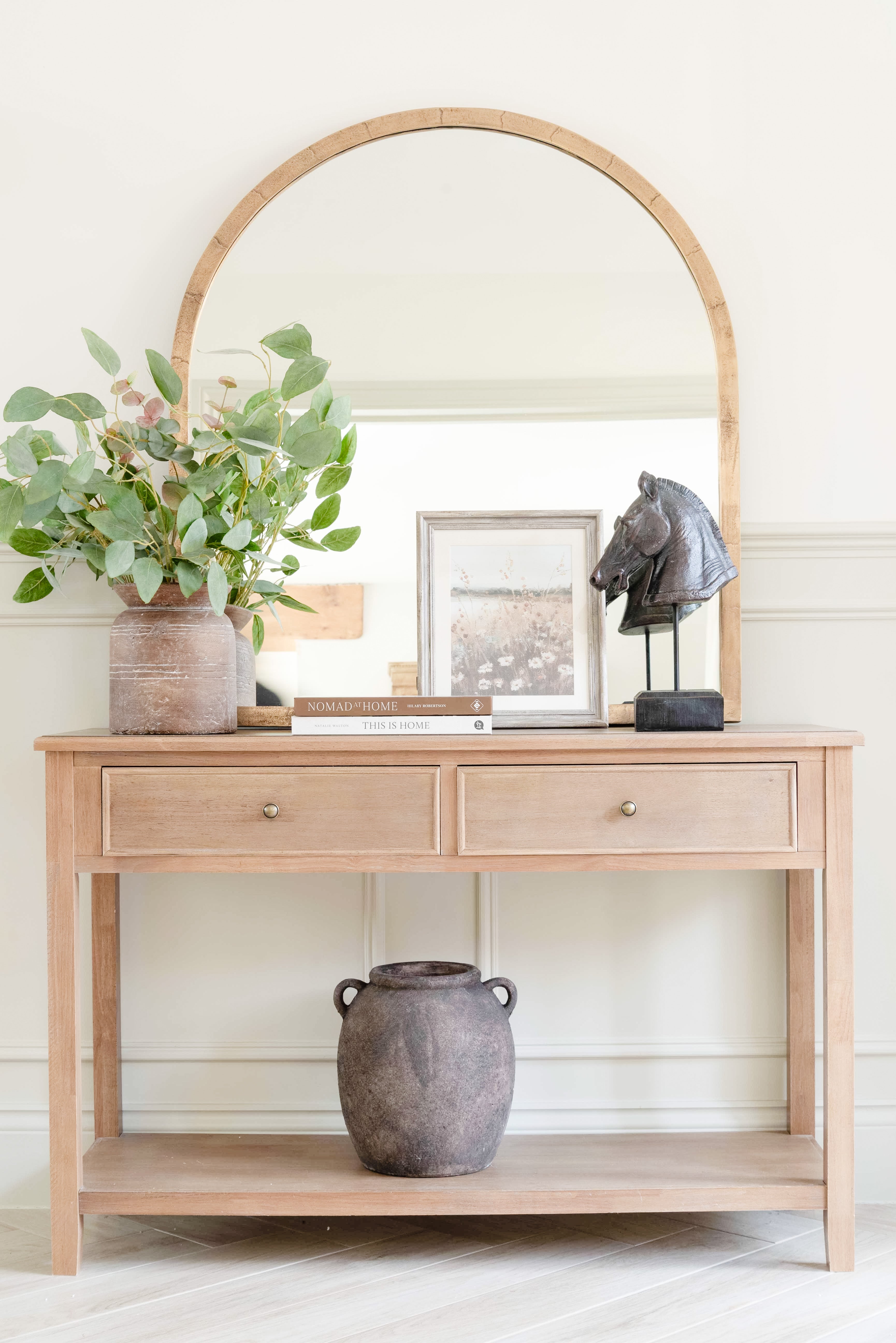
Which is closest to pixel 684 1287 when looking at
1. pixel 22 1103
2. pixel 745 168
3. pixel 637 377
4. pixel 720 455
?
pixel 22 1103

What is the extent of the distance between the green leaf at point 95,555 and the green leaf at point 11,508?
0.12m

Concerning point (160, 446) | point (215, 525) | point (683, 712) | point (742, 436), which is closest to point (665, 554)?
point (683, 712)

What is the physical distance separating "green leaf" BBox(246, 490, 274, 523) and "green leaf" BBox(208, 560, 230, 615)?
14 centimetres

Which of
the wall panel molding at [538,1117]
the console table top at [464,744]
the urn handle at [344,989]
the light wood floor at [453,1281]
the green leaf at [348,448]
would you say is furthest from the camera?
the wall panel molding at [538,1117]

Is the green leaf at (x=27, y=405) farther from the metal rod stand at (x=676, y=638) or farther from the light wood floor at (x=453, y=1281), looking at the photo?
the light wood floor at (x=453, y=1281)

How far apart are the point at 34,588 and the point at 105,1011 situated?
786mm

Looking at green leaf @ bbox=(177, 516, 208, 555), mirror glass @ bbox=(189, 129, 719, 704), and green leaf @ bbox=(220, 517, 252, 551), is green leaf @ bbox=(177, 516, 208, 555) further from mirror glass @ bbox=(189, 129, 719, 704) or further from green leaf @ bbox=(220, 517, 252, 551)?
mirror glass @ bbox=(189, 129, 719, 704)

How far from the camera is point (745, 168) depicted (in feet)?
7.14

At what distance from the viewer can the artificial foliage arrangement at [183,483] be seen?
5.83ft

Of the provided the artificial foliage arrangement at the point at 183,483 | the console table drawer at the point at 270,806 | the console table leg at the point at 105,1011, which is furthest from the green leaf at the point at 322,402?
the console table leg at the point at 105,1011

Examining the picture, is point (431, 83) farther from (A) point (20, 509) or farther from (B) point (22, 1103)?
(B) point (22, 1103)

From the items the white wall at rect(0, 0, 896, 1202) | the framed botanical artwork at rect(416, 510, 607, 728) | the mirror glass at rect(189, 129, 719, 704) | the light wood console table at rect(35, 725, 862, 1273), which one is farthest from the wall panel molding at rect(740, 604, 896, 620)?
the light wood console table at rect(35, 725, 862, 1273)

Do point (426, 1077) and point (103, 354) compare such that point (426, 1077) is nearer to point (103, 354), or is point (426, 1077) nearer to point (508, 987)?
point (508, 987)

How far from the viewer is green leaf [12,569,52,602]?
81.2 inches
